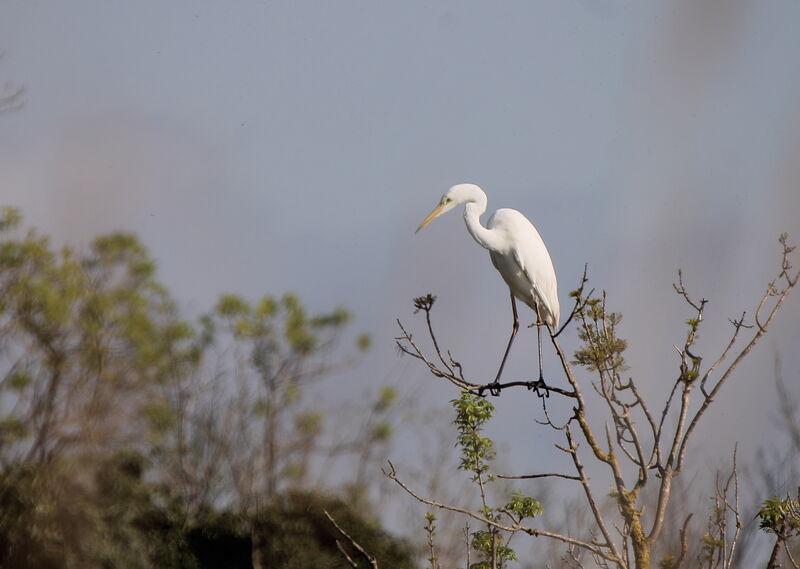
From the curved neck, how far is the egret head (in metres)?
0.09

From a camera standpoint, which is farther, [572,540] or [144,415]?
[144,415]

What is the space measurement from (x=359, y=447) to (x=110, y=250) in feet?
12.1

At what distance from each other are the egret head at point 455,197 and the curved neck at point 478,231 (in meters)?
0.09

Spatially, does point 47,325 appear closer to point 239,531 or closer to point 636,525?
point 239,531

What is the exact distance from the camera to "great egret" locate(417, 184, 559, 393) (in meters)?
5.55

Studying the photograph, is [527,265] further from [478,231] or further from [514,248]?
[478,231]

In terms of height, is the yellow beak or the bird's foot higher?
the yellow beak

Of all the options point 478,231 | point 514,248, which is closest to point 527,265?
point 514,248

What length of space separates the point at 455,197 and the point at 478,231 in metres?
0.29

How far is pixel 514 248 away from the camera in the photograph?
5574 mm

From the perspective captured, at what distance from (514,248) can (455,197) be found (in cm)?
43

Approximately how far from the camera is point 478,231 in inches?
218

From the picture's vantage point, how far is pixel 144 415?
11.7 meters

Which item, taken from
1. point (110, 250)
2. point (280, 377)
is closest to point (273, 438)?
point (280, 377)
